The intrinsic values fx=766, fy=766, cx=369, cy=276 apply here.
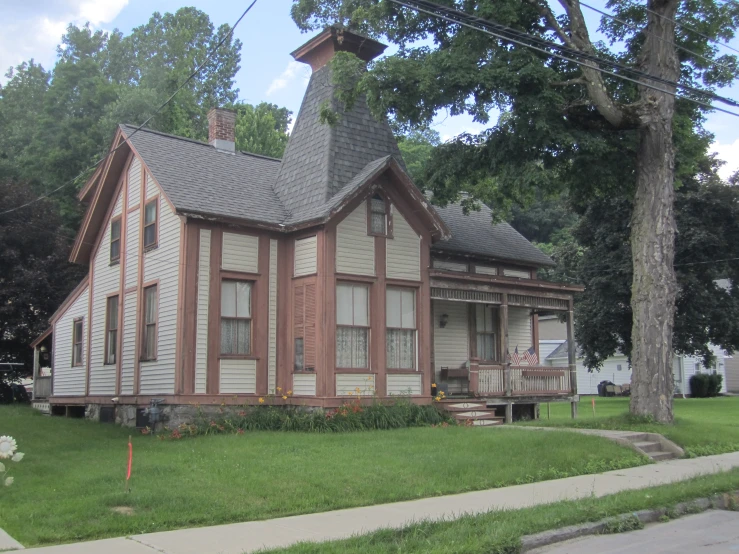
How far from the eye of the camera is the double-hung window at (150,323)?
1794 centimetres

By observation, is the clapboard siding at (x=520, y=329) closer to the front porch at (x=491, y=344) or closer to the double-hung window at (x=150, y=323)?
the front porch at (x=491, y=344)

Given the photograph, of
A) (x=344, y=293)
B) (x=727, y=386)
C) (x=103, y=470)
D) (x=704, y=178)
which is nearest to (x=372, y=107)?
(x=344, y=293)

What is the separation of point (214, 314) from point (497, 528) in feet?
34.1

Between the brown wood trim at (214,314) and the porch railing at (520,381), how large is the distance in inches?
249

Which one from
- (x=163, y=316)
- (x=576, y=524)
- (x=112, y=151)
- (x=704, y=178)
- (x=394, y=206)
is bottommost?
(x=576, y=524)

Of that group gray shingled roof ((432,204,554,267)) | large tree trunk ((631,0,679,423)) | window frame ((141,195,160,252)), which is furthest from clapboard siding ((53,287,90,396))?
large tree trunk ((631,0,679,423))

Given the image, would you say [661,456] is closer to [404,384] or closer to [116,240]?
[404,384]

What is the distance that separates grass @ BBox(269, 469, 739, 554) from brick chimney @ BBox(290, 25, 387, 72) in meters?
14.3

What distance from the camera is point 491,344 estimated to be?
22391 millimetres

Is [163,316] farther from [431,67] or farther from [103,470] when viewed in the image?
[431,67]

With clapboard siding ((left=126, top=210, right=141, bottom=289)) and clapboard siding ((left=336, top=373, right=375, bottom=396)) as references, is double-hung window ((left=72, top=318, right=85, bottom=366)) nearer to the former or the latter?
clapboard siding ((left=126, top=210, right=141, bottom=289))

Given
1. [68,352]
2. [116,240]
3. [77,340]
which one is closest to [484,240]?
[116,240]

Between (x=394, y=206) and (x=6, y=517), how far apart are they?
12046mm

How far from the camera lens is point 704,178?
1400 inches
